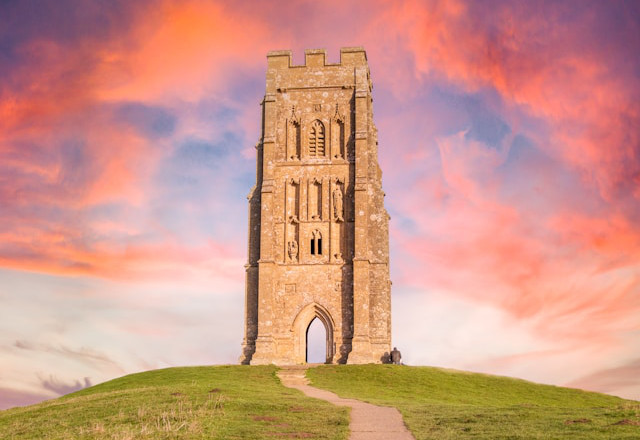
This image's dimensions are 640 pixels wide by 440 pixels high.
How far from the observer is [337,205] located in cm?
4847

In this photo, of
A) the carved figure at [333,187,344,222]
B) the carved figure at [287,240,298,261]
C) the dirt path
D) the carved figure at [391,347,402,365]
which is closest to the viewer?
the dirt path

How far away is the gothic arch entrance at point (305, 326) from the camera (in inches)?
1836

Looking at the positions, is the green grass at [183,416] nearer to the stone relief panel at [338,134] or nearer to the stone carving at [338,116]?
the stone relief panel at [338,134]

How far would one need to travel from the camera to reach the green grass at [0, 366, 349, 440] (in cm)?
1955

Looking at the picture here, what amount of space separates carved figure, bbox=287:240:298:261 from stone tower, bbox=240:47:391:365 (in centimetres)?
7

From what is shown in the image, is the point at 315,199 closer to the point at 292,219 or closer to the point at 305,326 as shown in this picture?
the point at 292,219

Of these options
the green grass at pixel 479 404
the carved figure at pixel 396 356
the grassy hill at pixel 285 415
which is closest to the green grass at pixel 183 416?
the grassy hill at pixel 285 415

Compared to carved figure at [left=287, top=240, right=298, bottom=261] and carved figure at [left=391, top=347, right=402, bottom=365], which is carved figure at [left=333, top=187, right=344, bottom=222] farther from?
carved figure at [left=391, top=347, right=402, bottom=365]

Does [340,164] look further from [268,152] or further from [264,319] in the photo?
[264,319]

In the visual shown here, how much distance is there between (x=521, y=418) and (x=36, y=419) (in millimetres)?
16378

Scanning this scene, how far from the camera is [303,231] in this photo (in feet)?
159

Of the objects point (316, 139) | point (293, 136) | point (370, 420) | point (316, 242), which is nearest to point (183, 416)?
point (370, 420)

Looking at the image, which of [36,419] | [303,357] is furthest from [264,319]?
[36,419]

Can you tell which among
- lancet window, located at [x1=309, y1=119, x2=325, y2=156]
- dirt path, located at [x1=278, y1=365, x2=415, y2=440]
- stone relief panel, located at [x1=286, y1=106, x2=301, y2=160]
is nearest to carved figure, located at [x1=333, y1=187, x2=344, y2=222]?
lancet window, located at [x1=309, y1=119, x2=325, y2=156]
